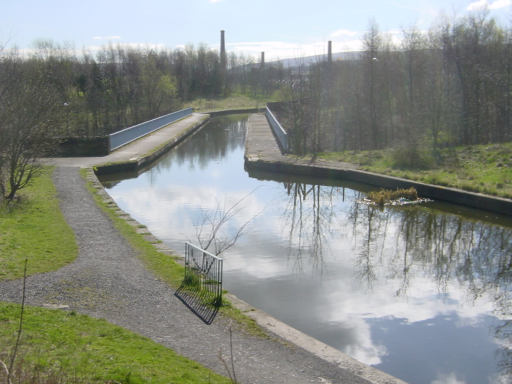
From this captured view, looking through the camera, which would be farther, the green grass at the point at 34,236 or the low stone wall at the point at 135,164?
the low stone wall at the point at 135,164

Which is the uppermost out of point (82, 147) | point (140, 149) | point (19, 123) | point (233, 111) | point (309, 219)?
point (233, 111)

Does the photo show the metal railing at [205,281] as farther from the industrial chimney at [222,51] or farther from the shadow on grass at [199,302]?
the industrial chimney at [222,51]

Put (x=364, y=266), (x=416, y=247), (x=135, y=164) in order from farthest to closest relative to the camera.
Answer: (x=135, y=164), (x=416, y=247), (x=364, y=266)

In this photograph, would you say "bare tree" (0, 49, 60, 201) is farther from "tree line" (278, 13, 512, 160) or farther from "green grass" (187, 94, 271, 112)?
"green grass" (187, 94, 271, 112)

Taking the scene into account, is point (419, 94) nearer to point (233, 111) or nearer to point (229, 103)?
point (233, 111)

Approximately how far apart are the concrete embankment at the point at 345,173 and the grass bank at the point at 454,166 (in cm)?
41

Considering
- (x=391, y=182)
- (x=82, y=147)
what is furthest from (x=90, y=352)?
(x=82, y=147)

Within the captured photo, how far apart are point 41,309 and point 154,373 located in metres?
2.52

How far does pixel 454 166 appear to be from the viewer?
65.6 feet

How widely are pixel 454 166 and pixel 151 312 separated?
15.6 m

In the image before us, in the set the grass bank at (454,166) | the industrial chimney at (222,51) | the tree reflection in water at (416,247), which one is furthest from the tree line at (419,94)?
the industrial chimney at (222,51)

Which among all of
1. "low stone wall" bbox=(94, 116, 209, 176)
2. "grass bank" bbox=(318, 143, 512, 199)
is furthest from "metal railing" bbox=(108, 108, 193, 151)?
"grass bank" bbox=(318, 143, 512, 199)

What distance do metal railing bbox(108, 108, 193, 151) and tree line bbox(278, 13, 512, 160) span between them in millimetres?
8516

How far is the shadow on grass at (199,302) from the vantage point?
24.3ft
